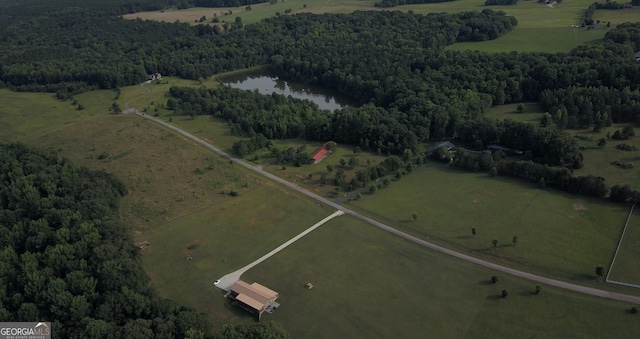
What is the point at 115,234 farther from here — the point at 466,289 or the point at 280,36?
the point at 280,36

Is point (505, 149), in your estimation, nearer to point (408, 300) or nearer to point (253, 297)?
point (408, 300)

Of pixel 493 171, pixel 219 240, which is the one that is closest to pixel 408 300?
pixel 219 240

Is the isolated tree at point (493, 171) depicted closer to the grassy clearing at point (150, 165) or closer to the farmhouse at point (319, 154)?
the farmhouse at point (319, 154)

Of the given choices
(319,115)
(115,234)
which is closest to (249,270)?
(115,234)

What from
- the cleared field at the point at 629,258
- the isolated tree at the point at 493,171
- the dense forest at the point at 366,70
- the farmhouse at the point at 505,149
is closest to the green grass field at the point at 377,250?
the cleared field at the point at 629,258

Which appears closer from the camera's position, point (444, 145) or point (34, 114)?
point (444, 145)

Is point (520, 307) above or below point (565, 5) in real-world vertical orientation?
below
